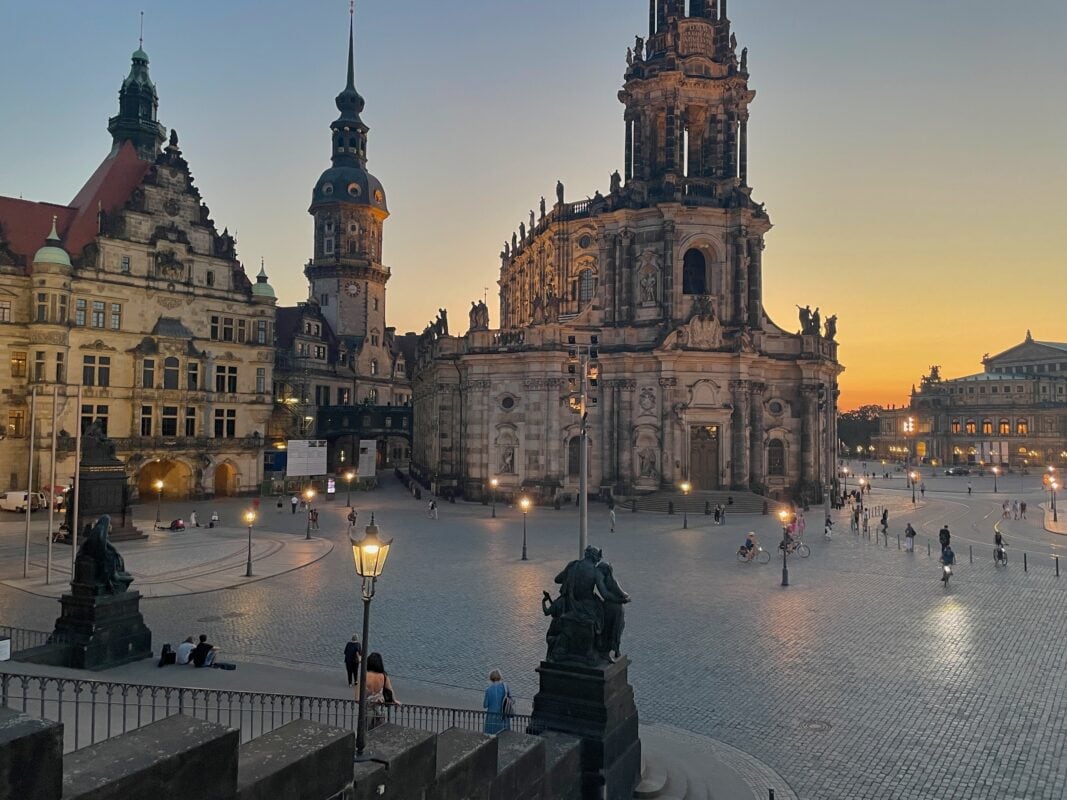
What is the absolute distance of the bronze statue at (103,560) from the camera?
1717 centimetres

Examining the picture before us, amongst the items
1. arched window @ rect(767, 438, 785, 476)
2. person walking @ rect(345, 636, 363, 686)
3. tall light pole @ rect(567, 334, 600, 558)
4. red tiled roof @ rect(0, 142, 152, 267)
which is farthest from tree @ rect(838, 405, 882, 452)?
person walking @ rect(345, 636, 363, 686)

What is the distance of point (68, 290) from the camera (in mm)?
48438

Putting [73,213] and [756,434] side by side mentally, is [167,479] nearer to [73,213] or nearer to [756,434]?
[73,213]

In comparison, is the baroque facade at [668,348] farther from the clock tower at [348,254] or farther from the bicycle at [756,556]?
the clock tower at [348,254]

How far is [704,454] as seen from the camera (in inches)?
2164

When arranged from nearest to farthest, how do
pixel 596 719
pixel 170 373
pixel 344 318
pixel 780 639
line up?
1. pixel 596 719
2. pixel 780 639
3. pixel 170 373
4. pixel 344 318

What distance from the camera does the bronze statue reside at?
17.2m

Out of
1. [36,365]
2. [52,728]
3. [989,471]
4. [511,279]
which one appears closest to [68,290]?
[36,365]

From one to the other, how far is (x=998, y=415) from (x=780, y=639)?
137m

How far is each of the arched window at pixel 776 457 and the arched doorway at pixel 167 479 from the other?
4419 cm

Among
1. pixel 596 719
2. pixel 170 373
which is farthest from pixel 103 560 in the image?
pixel 170 373

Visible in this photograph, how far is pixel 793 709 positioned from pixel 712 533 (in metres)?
27.2

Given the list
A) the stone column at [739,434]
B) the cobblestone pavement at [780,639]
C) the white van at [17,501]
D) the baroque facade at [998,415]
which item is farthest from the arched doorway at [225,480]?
the baroque facade at [998,415]

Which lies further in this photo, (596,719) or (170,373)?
(170,373)
